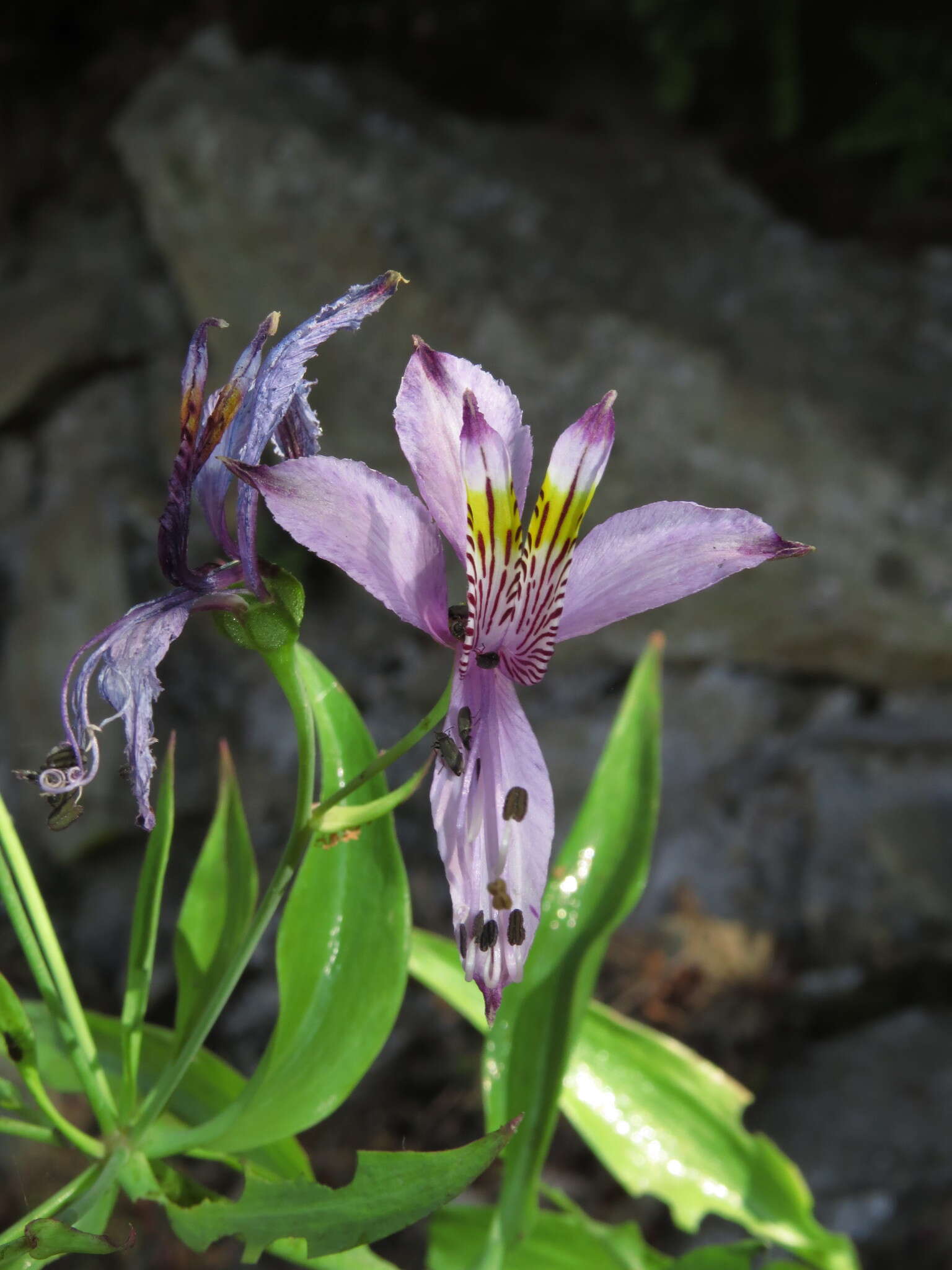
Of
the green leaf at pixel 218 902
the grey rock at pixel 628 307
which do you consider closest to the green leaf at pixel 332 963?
the green leaf at pixel 218 902

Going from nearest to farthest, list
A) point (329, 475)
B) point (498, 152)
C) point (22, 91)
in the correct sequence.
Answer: point (329, 475) → point (498, 152) → point (22, 91)

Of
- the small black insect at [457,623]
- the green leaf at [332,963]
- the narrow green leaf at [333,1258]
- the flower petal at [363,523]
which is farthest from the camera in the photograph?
the green leaf at [332,963]

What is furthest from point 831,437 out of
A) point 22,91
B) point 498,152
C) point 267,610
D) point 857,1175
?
point 22,91

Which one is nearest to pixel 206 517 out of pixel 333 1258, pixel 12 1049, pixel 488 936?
pixel 488 936

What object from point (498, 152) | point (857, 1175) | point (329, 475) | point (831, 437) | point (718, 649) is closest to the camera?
point (329, 475)

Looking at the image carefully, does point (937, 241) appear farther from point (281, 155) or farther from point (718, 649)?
point (281, 155)

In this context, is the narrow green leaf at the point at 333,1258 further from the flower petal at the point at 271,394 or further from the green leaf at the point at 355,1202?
the flower petal at the point at 271,394
